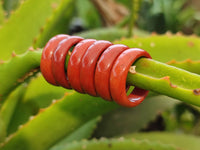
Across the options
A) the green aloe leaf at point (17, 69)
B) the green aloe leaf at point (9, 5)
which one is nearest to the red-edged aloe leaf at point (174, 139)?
the green aloe leaf at point (17, 69)

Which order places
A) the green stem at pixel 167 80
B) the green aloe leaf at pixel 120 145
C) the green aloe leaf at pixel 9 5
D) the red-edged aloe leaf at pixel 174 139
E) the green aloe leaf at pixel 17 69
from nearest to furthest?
1. the green stem at pixel 167 80
2. the green aloe leaf at pixel 17 69
3. the green aloe leaf at pixel 120 145
4. the red-edged aloe leaf at pixel 174 139
5. the green aloe leaf at pixel 9 5

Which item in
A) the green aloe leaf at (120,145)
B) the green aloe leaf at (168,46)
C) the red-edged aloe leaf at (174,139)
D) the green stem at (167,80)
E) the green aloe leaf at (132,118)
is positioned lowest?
the red-edged aloe leaf at (174,139)

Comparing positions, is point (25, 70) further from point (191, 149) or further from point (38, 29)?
point (191, 149)

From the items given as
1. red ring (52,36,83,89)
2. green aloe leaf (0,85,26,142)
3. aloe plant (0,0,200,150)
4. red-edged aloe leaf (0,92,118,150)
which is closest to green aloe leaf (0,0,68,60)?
aloe plant (0,0,200,150)

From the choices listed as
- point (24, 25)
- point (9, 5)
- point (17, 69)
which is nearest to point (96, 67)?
point (17, 69)

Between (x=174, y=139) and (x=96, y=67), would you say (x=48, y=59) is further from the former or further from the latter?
(x=174, y=139)

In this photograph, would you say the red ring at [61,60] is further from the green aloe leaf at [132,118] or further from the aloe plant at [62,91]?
the green aloe leaf at [132,118]
